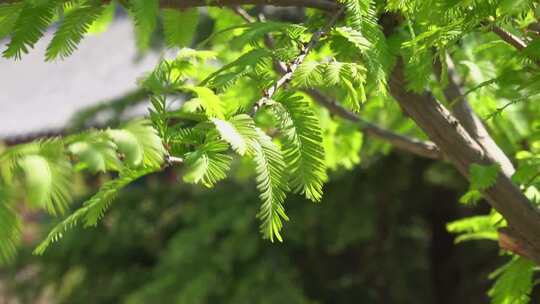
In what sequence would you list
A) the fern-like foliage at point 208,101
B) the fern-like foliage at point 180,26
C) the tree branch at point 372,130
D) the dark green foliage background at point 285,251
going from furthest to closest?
1. the dark green foliage background at point 285,251
2. the tree branch at point 372,130
3. the fern-like foliage at point 180,26
4. the fern-like foliage at point 208,101

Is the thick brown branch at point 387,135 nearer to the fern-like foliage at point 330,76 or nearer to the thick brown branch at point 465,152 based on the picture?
the thick brown branch at point 465,152

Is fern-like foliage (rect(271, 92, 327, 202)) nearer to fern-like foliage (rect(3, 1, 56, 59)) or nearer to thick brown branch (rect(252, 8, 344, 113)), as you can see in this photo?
thick brown branch (rect(252, 8, 344, 113))

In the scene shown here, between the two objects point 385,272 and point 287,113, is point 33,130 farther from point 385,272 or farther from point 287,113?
point 287,113

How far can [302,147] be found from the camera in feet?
4.06

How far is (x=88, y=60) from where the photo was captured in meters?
11.2

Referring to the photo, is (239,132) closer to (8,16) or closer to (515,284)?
(8,16)

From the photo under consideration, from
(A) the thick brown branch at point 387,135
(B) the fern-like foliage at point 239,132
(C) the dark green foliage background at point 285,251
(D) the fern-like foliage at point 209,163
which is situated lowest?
(C) the dark green foliage background at point 285,251

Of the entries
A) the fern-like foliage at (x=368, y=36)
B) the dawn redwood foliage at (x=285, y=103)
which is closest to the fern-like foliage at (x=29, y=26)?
the dawn redwood foliage at (x=285, y=103)

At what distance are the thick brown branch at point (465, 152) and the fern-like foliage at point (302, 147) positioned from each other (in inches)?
21.8

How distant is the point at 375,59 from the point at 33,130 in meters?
8.03

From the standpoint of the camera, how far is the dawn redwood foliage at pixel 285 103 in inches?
38.5

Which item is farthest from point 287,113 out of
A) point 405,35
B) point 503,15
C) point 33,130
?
point 33,130

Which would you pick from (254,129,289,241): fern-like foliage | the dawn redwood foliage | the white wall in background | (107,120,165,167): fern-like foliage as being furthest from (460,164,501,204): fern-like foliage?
the white wall in background

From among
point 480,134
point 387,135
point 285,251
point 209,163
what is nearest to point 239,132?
point 209,163
